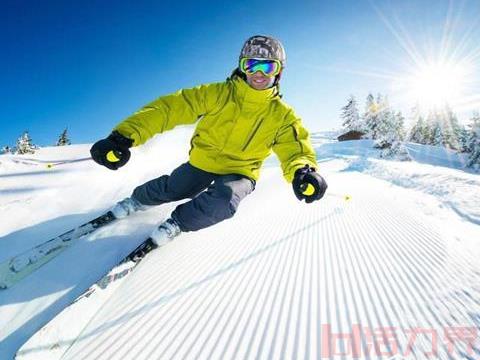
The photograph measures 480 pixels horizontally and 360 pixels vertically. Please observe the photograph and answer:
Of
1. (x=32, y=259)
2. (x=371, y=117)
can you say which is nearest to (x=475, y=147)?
(x=371, y=117)

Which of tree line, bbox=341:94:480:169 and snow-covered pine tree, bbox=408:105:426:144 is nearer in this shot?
tree line, bbox=341:94:480:169

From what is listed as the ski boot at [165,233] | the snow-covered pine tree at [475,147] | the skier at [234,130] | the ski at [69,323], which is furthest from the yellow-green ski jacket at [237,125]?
the snow-covered pine tree at [475,147]

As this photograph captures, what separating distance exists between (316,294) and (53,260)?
2.03m

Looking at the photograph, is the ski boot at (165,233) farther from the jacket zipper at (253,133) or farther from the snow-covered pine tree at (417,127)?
the snow-covered pine tree at (417,127)

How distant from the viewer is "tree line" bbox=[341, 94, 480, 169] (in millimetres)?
42719

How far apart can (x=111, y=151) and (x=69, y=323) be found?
1336 millimetres

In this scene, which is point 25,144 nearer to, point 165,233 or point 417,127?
point 165,233

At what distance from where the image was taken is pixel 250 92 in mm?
3096

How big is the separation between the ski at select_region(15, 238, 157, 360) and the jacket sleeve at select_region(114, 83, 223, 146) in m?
1.22

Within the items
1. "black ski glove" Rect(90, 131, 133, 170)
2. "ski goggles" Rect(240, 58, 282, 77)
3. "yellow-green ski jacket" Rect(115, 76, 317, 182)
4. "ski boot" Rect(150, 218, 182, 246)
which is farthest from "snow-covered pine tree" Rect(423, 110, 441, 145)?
"black ski glove" Rect(90, 131, 133, 170)

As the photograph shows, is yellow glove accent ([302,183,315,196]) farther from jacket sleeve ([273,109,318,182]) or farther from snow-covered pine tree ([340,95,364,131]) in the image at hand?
snow-covered pine tree ([340,95,364,131])

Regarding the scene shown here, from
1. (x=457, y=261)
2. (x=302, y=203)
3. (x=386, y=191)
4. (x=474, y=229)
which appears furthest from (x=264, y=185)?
(x=457, y=261)

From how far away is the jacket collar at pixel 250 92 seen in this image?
122 inches

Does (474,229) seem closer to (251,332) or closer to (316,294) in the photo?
(316,294)
